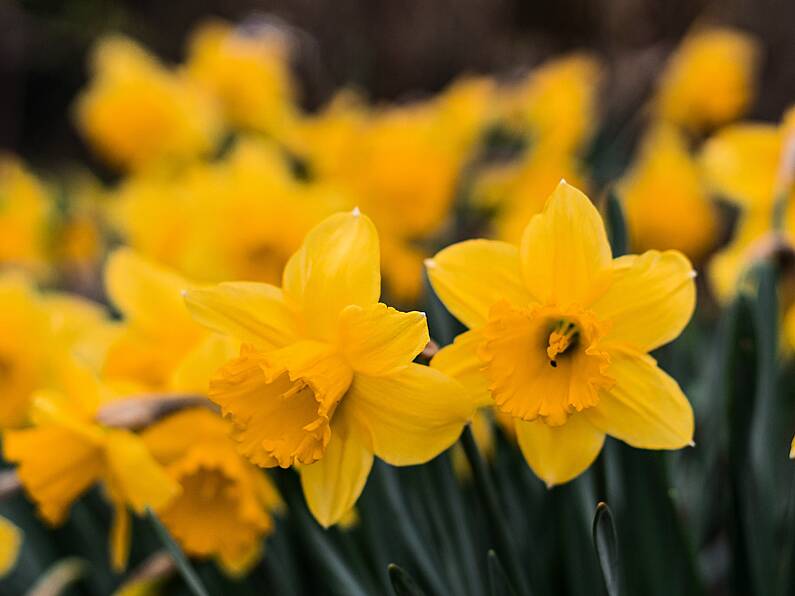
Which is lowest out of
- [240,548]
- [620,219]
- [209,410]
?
[240,548]

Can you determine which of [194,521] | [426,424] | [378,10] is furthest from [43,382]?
[378,10]

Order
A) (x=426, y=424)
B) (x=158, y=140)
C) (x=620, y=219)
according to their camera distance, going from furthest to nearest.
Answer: (x=158, y=140)
(x=620, y=219)
(x=426, y=424)

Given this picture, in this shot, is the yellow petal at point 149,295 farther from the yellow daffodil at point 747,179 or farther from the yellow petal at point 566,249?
the yellow daffodil at point 747,179

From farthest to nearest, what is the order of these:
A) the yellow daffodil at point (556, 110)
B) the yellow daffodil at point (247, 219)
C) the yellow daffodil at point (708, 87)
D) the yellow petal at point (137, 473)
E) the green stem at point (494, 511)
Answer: the yellow daffodil at point (708, 87) → the yellow daffodil at point (556, 110) → the yellow daffodil at point (247, 219) → the yellow petal at point (137, 473) → the green stem at point (494, 511)

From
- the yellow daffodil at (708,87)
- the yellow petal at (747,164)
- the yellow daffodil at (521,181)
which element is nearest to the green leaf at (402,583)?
the yellow petal at (747,164)

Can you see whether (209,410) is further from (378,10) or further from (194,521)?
(378,10)

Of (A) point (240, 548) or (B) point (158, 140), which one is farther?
(B) point (158, 140)
